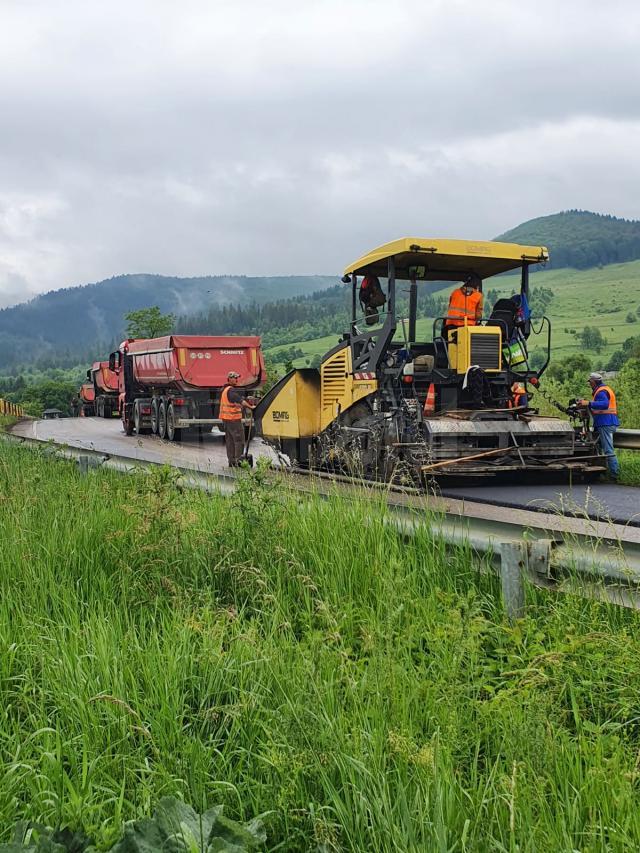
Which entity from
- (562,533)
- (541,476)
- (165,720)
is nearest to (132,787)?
(165,720)

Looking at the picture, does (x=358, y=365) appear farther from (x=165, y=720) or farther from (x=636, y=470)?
(x=165, y=720)

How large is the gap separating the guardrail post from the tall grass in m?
0.14

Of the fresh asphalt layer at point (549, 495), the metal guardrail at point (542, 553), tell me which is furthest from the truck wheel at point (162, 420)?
the metal guardrail at point (542, 553)

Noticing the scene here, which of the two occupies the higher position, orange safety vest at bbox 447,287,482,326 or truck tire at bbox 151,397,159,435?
orange safety vest at bbox 447,287,482,326

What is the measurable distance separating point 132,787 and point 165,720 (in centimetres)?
28

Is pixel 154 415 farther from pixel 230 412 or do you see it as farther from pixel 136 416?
pixel 230 412

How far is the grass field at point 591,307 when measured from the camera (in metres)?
78.6

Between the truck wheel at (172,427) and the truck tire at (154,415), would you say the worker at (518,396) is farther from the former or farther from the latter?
the truck tire at (154,415)

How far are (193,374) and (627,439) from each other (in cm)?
1414

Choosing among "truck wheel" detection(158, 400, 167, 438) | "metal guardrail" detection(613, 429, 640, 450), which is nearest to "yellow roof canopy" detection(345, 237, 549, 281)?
"metal guardrail" detection(613, 429, 640, 450)

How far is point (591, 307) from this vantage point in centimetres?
12581

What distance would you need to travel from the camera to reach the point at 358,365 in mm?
11516

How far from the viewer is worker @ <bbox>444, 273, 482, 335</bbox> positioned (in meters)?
11.3

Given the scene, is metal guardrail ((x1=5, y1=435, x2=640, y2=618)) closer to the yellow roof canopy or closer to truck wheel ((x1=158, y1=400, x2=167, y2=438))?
the yellow roof canopy
